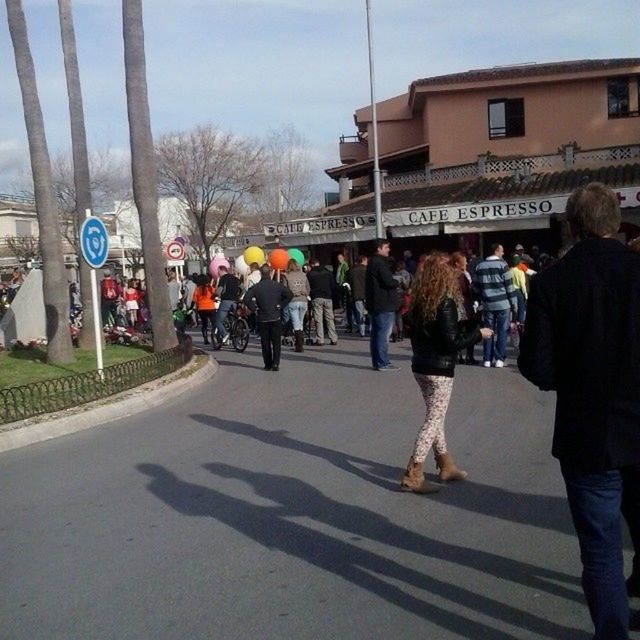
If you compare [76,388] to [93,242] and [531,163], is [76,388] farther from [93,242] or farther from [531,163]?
[531,163]

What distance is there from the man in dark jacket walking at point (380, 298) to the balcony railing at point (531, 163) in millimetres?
16316

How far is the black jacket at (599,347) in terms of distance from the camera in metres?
3.53

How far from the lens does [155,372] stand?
13.6 m

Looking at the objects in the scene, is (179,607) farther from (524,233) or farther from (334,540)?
(524,233)

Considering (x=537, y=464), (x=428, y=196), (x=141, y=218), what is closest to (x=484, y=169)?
(x=428, y=196)

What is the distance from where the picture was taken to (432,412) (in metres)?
6.71

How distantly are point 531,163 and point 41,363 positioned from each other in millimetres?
19024

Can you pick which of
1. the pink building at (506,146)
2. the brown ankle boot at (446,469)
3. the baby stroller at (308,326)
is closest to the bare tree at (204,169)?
the pink building at (506,146)

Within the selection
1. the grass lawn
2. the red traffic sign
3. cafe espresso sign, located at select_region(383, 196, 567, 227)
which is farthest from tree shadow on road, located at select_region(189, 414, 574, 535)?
the red traffic sign

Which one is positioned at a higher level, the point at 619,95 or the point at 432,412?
the point at 619,95

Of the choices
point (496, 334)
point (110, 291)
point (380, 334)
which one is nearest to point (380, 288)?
point (380, 334)

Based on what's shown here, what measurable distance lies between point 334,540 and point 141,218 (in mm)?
11443

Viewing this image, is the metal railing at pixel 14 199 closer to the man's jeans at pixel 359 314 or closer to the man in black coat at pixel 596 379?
the man's jeans at pixel 359 314

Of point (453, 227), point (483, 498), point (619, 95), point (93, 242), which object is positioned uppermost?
point (619, 95)
